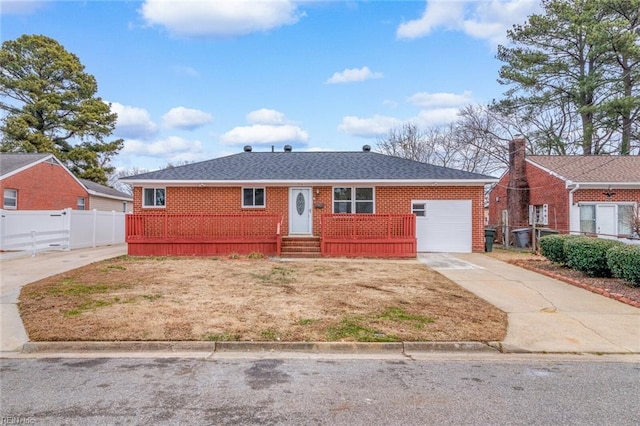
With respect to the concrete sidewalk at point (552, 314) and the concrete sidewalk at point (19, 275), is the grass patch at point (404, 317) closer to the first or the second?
the concrete sidewalk at point (552, 314)

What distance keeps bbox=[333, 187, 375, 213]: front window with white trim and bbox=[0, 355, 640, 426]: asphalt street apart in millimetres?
10999

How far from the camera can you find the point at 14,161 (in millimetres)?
18594

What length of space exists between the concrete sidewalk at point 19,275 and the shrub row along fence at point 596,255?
10602 mm

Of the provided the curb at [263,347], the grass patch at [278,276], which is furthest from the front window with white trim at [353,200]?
the curb at [263,347]

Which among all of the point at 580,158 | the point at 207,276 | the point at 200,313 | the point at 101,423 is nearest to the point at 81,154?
the point at 207,276

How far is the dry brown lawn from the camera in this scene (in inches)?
203

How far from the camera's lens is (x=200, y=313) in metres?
6.05

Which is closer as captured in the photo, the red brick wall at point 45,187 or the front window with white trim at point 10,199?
the front window with white trim at point 10,199

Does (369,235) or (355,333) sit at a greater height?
(369,235)

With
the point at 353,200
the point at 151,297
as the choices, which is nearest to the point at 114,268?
the point at 151,297

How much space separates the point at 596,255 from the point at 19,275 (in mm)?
14087

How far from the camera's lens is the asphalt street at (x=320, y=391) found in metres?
3.13

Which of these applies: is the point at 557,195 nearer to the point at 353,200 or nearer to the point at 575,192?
the point at 575,192

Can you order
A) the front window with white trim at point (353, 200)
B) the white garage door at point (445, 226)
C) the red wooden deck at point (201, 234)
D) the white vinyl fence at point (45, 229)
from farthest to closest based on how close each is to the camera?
the front window with white trim at point (353, 200) → the white garage door at point (445, 226) → the white vinyl fence at point (45, 229) → the red wooden deck at point (201, 234)
